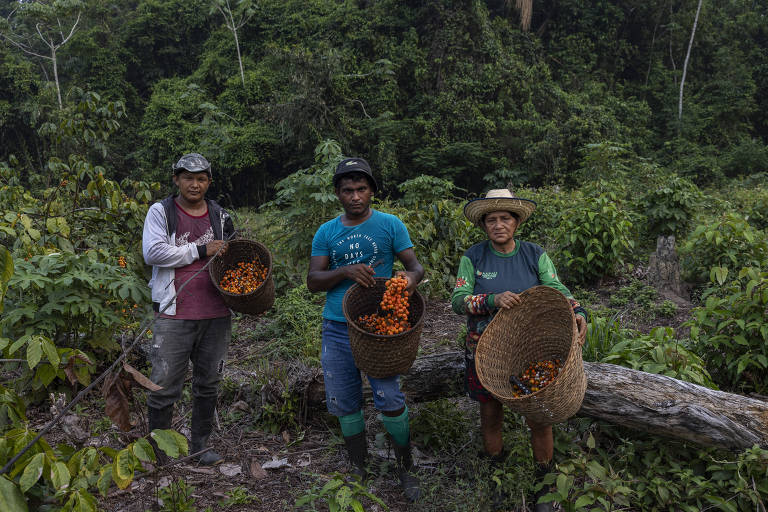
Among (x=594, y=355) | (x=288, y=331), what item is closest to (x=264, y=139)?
(x=288, y=331)

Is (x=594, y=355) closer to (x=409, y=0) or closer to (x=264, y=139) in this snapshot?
(x=264, y=139)

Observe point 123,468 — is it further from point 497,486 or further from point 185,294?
point 497,486

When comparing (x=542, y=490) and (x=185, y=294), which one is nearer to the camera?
(x=542, y=490)

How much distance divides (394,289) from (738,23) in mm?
28742

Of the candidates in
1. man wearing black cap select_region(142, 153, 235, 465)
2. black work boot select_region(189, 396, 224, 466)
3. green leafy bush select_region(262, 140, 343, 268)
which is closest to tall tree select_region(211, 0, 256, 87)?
green leafy bush select_region(262, 140, 343, 268)

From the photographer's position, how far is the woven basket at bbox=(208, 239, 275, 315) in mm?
2988

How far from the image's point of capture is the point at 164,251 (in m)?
2.82

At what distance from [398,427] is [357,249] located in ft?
3.31

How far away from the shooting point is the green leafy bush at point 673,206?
7.00 meters

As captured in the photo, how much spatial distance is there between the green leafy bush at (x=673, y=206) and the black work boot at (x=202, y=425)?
254 inches

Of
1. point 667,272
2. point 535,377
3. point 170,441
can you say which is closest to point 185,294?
point 170,441

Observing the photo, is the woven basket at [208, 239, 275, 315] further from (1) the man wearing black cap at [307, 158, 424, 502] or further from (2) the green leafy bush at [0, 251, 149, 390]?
(2) the green leafy bush at [0, 251, 149, 390]

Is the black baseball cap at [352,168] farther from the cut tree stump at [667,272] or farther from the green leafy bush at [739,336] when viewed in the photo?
the cut tree stump at [667,272]

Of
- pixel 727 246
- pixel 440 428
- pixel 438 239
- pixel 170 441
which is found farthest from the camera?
pixel 438 239
